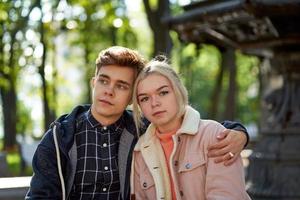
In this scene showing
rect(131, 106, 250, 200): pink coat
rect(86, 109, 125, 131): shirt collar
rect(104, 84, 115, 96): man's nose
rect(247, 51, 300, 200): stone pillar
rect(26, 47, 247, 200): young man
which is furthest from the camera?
rect(247, 51, 300, 200): stone pillar

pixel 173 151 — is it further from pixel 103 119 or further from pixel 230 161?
pixel 103 119

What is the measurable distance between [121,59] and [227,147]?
0.86 metres

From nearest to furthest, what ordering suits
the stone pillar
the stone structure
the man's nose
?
the man's nose → the stone structure → the stone pillar

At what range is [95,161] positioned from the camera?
401cm

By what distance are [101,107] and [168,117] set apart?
448 millimetres

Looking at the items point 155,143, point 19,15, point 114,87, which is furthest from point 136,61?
point 19,15

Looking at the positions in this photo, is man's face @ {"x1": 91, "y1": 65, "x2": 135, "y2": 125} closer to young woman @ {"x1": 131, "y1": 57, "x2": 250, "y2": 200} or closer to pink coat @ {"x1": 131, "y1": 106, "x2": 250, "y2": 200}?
young woman @ {"x1": 131, "y1": 57, "x2": 250, "y2": 200}

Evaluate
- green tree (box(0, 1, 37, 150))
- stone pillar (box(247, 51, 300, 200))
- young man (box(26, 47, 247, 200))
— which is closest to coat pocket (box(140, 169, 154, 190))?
young man (box(26, 47, 247, 200))

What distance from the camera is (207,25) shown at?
27.7 feet

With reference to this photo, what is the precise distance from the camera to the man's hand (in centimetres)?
382

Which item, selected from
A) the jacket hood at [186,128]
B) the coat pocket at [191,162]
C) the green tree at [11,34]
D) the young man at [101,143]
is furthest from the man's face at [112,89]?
the green tree at [11,34]

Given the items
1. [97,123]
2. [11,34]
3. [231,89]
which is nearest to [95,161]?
[97,123]

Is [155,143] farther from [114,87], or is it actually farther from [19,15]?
[19,15]

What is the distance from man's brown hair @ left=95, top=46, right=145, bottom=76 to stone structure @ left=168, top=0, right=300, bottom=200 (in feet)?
12.5
